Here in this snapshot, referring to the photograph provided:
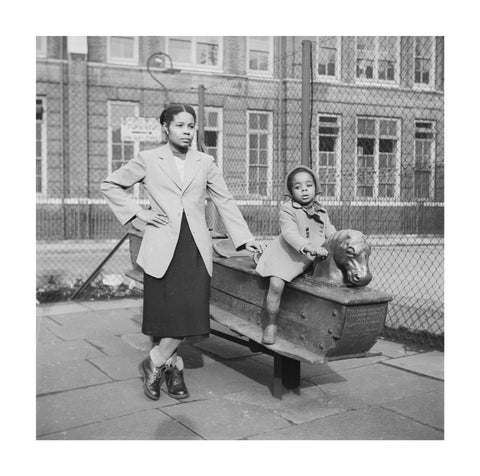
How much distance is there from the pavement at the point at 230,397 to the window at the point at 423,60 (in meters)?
2.84

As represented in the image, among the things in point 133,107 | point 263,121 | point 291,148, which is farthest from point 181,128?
point 133,107

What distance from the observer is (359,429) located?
10.9 ft

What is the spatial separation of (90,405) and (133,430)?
1.76ft

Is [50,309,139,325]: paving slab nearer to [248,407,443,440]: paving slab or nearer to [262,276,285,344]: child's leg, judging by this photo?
[262,276,285,344]: child's leg

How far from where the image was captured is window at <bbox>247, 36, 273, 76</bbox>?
44.0ft

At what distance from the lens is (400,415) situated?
353 centimetres

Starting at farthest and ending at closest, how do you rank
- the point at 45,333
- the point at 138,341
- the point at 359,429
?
the point at 45,333 → the point at 138,341 → the point at 359,429

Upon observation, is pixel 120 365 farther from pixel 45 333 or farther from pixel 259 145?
pixel 259 145

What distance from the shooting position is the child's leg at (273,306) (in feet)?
11.9

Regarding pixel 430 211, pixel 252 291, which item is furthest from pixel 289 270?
pixel 430 211

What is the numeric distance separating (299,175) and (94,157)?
11.6 m

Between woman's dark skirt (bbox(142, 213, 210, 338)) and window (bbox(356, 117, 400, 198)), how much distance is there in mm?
2065
